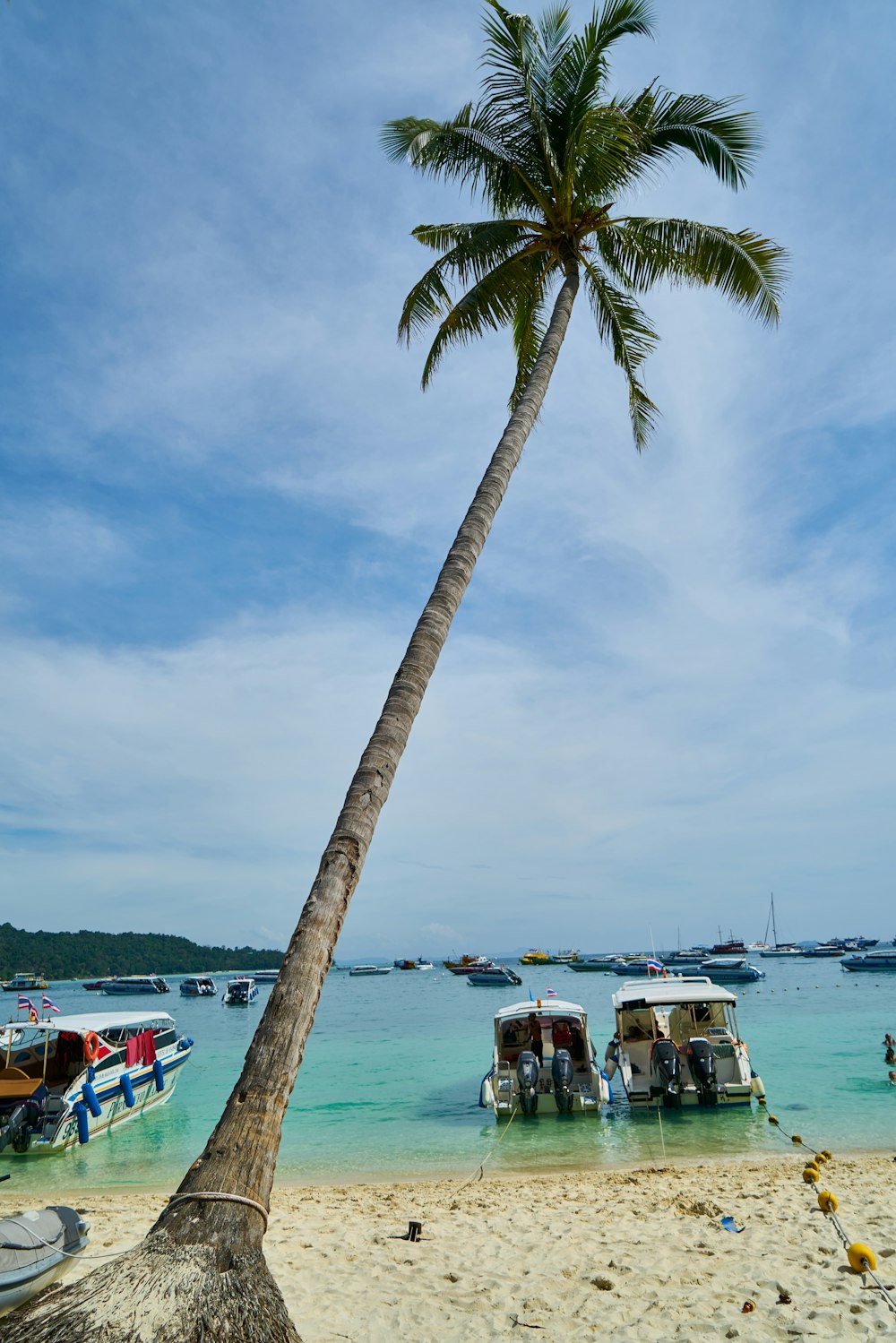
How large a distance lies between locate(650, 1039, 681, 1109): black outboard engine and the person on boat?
253cm

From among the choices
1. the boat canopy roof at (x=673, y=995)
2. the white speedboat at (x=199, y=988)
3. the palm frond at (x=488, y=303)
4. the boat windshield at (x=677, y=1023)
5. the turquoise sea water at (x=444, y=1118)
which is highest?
the palm frond at (x=488, y=303)

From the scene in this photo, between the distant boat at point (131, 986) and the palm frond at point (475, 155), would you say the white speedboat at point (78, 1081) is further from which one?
the distant boat at point (131, 986)

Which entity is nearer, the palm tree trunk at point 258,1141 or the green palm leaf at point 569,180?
the palm tree trunk at point 258,1141

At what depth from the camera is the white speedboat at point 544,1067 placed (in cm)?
1669

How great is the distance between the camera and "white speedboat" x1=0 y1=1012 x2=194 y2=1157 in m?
16.6

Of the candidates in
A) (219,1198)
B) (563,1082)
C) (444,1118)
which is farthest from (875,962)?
(219,1198)

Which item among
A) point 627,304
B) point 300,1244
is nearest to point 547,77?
point 627,304

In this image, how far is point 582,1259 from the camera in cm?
782

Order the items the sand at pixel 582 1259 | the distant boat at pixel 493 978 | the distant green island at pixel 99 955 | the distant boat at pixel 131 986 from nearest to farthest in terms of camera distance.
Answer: the sand at pixel 582 1259 < the distant boat at pixel 493 978 < the distant boat at pixel 131 986 < the distant green island at pixel 99 955

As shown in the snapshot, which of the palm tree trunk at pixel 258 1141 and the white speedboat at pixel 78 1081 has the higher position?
the palm tree trunk at pixel 258 1141

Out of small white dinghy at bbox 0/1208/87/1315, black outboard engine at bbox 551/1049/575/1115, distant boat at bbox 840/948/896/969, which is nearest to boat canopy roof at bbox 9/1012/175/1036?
black outboard engine at bbox 551/1049/575/1115

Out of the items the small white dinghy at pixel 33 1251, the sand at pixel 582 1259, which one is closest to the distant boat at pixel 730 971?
the sand at pixel 582 1259

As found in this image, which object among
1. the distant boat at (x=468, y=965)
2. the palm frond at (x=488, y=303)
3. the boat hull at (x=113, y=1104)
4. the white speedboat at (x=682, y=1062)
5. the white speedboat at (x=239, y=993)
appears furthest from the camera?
the distant boat at (x=468, y=965)

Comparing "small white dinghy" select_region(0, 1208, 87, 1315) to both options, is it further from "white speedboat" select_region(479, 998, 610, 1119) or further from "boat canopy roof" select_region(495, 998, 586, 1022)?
"boat canopy roof" select_region(495, 998, 586, 1022)
